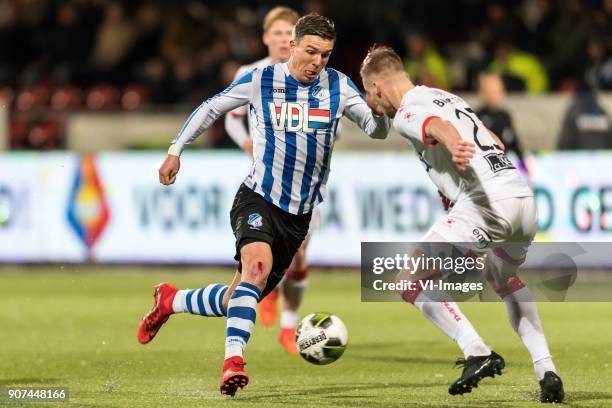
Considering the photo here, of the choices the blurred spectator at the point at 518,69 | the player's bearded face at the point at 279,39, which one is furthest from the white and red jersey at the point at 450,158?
the blurred spectator at the point at 518,69

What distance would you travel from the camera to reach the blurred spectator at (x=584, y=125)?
15.5m

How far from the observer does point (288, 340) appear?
A: 32.8 feet

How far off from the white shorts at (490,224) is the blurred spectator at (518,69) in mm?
9999

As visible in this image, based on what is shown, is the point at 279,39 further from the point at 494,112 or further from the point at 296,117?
the point at 494,112

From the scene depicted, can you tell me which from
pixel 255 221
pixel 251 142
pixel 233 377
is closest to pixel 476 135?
pixel 255 221

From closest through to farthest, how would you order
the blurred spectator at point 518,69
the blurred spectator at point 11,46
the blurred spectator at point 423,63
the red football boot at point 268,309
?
the red football boot at point 268,309
the blurred spectator at point 518,69
the blurred spectator at point 423,63
the blurred spectator at point 11,46

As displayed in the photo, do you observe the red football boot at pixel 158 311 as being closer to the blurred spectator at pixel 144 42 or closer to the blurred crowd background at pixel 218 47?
the blurred crowd background at pixel 218 47

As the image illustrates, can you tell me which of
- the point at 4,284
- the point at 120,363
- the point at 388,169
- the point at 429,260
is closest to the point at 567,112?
the point at 388,169

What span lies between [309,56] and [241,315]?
1.49 m

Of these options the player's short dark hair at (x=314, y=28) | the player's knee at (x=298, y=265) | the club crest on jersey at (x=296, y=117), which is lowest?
the player's knee at (x=298, y=265)

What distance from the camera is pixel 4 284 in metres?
15.5

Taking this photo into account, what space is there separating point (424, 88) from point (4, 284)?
911cm

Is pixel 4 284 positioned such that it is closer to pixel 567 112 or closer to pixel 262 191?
pixel 567 112

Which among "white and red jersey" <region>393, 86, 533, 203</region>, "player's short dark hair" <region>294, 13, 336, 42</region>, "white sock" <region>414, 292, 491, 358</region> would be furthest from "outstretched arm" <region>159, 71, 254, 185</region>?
"white sock" <region>414, 292, 491, 358</region>
